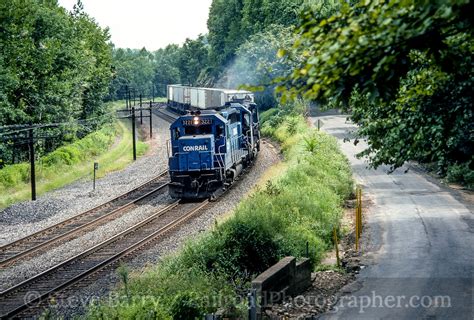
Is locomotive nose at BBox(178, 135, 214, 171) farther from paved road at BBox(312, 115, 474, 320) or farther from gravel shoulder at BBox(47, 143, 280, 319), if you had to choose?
paved road at BBox(312, 115, 474, 320)

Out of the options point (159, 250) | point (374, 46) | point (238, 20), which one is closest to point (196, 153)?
point (159, 250)

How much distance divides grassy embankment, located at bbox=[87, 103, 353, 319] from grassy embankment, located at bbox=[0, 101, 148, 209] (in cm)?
1593

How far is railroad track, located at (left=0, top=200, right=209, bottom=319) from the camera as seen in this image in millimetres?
16281

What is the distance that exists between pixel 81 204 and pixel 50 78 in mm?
22857

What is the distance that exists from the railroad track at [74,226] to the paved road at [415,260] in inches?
430

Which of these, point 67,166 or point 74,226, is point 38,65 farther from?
point 74,226

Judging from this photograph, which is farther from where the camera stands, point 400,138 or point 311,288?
point 311,288

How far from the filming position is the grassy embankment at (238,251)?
12.1 meters

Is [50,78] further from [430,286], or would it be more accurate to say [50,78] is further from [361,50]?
[361,50]

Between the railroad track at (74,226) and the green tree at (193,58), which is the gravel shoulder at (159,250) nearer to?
the railroad track at (74,226)

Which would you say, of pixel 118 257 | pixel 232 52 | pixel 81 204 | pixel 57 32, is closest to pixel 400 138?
pixel 118 257

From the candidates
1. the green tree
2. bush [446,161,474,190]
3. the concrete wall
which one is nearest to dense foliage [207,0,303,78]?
the green tree

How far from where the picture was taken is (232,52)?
9106cm

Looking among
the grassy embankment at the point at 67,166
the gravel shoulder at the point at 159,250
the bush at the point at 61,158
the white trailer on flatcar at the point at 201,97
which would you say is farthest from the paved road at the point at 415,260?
the bush at the point at 61,158
